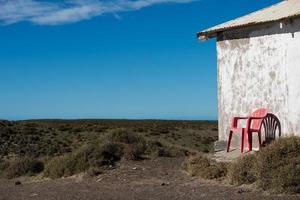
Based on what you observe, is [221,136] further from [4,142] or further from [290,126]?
[4,142]

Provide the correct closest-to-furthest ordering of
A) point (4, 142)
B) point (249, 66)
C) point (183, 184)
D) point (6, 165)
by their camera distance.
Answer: point (183, 184)
point (249, 66)
point (6, 165)
point (4, 142)

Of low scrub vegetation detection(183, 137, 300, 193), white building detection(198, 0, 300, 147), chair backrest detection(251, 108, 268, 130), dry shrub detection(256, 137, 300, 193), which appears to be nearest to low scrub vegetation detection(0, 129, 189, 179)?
white building detection(198, 0, 300, 147)

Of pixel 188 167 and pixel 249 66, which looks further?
pixel 249 66

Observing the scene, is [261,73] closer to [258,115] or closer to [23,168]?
[258,115]

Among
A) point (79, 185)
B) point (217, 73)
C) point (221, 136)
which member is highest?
point (217, 73)

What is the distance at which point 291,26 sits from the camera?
14.7m

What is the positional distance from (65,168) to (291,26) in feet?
24.7

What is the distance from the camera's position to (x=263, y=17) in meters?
16.0

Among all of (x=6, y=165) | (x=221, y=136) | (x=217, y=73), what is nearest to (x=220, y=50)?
(x=217, y=73)

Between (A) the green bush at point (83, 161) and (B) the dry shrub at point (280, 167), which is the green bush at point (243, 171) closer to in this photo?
(B) the dry shrub at point (280, 167)

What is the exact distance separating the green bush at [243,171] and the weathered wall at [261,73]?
8.13 feet

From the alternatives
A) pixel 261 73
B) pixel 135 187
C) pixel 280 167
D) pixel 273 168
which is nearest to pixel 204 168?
pixel 135 187

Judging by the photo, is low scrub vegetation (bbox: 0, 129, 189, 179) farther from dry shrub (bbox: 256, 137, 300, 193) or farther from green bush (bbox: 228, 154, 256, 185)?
dry shrub (bbox: 256, 137, 300, 193)

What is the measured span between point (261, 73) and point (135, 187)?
4489mm
